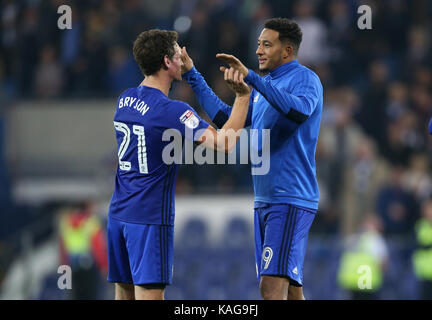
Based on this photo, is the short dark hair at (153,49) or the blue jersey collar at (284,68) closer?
the short dark hair at (153,49)

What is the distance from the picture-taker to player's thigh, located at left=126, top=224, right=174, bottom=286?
532 cm

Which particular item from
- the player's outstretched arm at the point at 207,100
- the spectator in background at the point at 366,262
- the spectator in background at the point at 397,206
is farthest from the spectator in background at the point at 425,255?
the player's outstretched arm at the point at 207,100

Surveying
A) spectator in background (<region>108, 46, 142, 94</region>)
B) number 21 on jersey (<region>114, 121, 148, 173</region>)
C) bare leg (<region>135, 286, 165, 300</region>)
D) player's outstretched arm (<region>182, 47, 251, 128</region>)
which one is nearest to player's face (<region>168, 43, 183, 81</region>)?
number 21 on jersey (<region>114, 121, 148, 173</region>)

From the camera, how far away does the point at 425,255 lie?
11680 millimetres

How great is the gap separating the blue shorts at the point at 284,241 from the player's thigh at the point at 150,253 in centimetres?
68

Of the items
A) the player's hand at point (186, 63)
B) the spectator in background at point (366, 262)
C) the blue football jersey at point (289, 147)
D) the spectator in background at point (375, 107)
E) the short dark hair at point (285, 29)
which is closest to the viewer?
the blue football jersey at point (289, 147)

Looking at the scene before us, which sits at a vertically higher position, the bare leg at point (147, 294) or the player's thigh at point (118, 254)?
the player's thigh at point (118, 254)

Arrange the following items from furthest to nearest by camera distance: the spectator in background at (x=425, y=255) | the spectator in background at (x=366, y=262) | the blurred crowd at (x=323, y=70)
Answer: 1. the blurred crowd at (x=323, y=70)
2. the spectator in background at (x=366, y=262)
3. the spectator in background at (x=425, y=255)

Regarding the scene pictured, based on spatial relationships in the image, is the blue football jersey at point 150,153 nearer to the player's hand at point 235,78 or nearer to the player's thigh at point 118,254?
the player's thigh at point 118,254

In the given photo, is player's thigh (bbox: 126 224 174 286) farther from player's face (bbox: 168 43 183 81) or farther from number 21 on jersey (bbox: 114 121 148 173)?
player's face (bbox: 168 43 183 81)

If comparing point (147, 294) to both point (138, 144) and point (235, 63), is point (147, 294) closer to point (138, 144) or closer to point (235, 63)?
point (138, 144)

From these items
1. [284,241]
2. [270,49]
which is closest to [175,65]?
[270,49]

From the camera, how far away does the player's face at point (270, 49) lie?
580 cm

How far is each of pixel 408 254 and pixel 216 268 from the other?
9.79 feet
